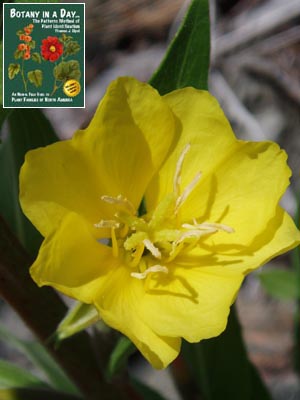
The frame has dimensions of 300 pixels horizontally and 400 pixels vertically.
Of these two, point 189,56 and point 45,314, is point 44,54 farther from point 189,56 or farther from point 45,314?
point 45,314

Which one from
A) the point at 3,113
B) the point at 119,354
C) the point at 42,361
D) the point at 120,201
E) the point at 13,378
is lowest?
the point at 42,361

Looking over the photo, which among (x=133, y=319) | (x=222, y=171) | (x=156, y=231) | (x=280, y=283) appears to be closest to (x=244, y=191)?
(x=222, y=171)

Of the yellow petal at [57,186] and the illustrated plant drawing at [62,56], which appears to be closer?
the yellow petal at [57,186]

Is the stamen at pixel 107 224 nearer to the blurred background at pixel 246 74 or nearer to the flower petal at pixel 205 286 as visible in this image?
the flower petal at pixel 205 286

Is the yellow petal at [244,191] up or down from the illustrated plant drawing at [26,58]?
down

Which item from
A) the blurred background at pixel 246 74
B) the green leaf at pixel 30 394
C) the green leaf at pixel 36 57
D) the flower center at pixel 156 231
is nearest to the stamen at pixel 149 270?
the flower center at pixel 156 231

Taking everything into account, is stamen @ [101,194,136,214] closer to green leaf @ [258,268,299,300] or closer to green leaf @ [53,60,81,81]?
green leaf @ [53,60,81,81]

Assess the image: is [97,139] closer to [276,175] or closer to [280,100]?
[276,175]
